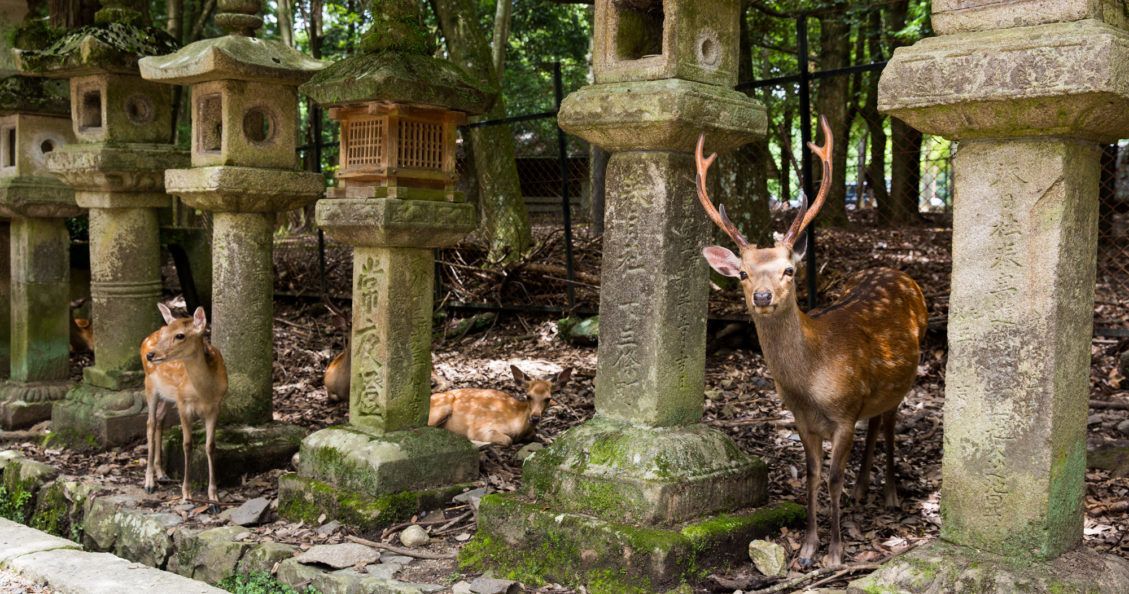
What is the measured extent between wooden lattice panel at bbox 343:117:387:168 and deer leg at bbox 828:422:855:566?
261 cm

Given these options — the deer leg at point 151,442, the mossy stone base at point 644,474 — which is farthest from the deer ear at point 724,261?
the deer leg at point 151,442

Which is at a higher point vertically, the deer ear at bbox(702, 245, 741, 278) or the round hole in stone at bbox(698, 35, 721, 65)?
the round hole in stone at bbox(698, 35, 721, 65)

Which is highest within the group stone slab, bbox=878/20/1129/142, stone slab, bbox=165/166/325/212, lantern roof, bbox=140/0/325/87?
lantern roof, bbox=140/0/325/87

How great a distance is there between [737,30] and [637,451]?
72.2 inches

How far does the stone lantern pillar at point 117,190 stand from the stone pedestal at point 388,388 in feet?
6.89

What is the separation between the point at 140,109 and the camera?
282 inches

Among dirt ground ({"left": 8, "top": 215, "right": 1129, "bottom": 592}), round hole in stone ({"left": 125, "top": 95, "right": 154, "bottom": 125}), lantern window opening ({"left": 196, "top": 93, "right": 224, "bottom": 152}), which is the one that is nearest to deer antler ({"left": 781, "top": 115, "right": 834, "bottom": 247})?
dirt ground ({"left": 8, "top": 215, "right": 1129, "bottom": 592})

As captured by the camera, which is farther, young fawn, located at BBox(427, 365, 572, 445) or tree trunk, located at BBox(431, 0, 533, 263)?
tree trunk, located at BBox(431, 0, 533, 263)

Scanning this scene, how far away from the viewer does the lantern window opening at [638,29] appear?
4461 millimetres

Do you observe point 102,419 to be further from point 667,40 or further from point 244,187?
point 667,40

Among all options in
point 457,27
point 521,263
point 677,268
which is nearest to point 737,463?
point 677,268

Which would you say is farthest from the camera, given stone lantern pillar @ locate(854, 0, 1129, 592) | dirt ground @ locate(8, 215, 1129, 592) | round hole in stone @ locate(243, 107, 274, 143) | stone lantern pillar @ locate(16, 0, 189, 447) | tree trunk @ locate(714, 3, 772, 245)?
tree trunk @ locate(714, 3, 772, 245)

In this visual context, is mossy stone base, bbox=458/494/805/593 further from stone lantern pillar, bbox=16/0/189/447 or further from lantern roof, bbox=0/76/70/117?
lantern roof, bbox=0/76/70/117

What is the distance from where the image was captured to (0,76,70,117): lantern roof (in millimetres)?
7680
